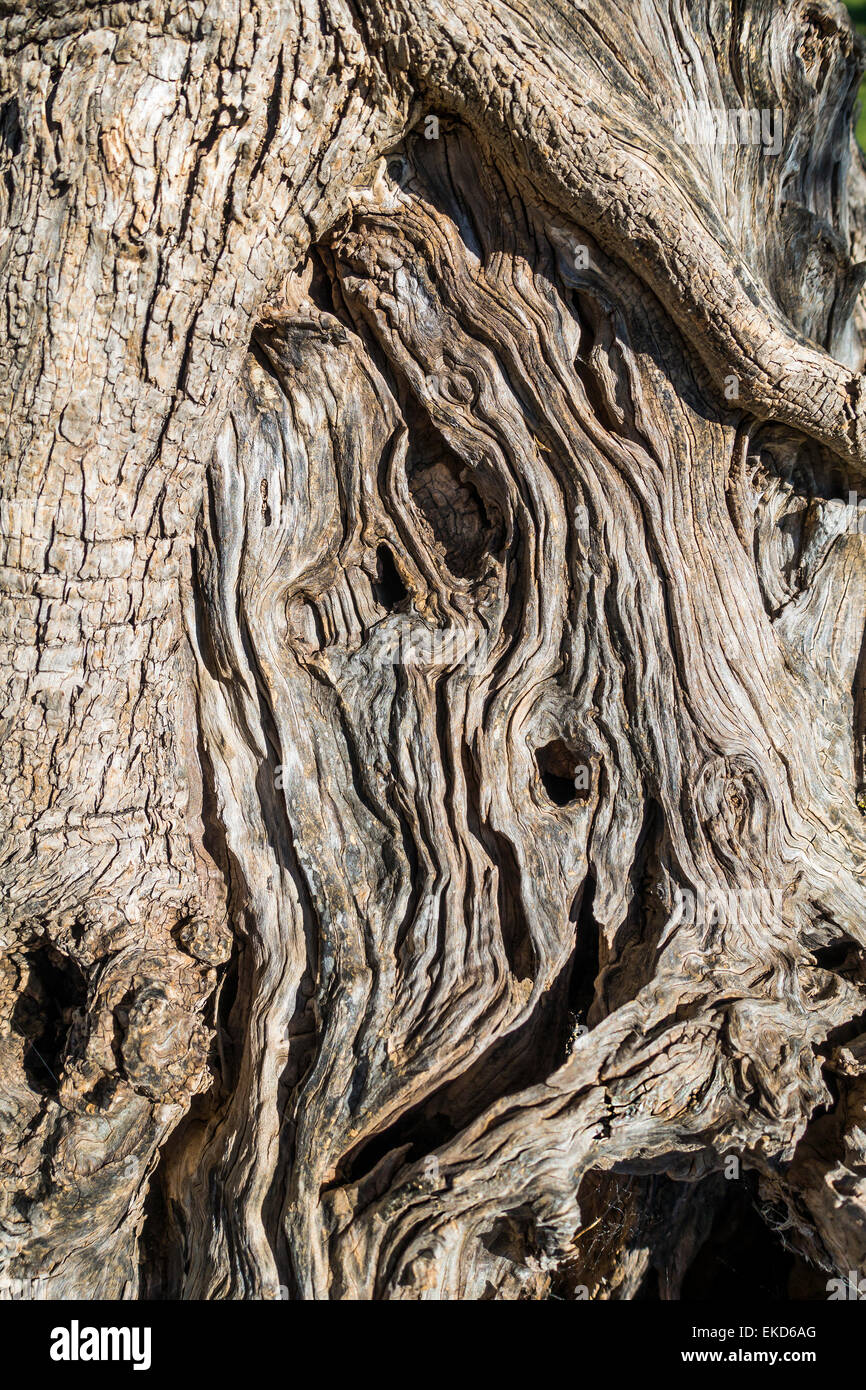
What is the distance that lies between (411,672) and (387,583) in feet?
1.36

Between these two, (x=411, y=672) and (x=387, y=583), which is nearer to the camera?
(x=411, y=672)

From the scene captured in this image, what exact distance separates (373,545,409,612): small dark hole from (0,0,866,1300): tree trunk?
17 mm

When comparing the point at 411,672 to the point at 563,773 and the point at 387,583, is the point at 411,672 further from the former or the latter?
the point at 563,773

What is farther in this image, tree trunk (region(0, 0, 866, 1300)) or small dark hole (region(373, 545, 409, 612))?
small dark hole (region(373, 545, 409, 612))

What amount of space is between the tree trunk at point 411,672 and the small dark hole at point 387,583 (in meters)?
0.02

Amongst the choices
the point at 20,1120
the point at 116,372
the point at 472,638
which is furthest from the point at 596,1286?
the point at 116,372

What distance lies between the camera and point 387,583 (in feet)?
11.9

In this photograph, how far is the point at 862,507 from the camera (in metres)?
3.84

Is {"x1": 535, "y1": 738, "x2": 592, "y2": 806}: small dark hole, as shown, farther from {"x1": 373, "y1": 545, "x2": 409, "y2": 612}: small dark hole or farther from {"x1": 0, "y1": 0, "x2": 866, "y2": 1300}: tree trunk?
{"x1": 373, "y1": 545, "x2": 409, "y2": 612}: small dark hole

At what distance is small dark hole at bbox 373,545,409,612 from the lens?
358 cm

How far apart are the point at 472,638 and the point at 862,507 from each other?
5.89 feet

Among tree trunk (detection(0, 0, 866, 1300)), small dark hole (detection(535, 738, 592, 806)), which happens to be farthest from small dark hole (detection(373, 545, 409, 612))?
small dark hole (detection(535, 738, 592, 806))

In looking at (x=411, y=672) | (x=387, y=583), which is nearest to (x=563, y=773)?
(x=411, y=672)

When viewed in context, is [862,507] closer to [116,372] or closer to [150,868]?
[116,372]
